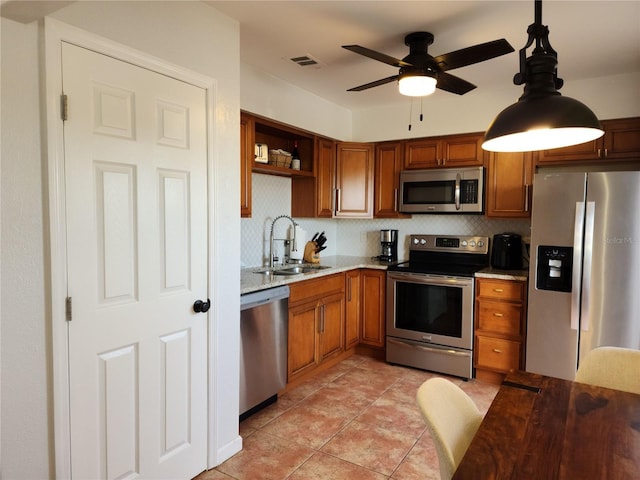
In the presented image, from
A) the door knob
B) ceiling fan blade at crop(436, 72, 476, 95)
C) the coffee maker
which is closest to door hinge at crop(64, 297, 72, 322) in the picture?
the door knob

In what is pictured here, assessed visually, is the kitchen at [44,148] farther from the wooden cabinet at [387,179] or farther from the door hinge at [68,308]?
the wooden cabinet at [387,179]

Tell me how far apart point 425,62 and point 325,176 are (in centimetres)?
180

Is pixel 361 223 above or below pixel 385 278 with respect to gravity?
above

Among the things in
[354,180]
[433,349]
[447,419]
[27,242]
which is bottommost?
[433,349]

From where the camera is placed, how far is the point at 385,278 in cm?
396

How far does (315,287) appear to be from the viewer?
3.39 meters

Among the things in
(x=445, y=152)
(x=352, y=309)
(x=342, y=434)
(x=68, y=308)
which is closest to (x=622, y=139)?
(x=445, y=152)

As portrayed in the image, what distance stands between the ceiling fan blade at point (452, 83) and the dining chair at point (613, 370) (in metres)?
1.68

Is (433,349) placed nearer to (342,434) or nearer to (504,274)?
(504,274)

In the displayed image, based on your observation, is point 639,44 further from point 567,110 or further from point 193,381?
point 193,381

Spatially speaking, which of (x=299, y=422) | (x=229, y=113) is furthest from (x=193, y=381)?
(x=229, y=113)

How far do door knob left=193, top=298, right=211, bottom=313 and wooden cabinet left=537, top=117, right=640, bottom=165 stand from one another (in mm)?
2997

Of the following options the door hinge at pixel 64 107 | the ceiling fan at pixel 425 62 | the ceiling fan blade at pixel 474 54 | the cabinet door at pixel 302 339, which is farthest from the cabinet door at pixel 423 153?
the door hinge at pixel 64 107

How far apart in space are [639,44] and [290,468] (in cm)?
335
